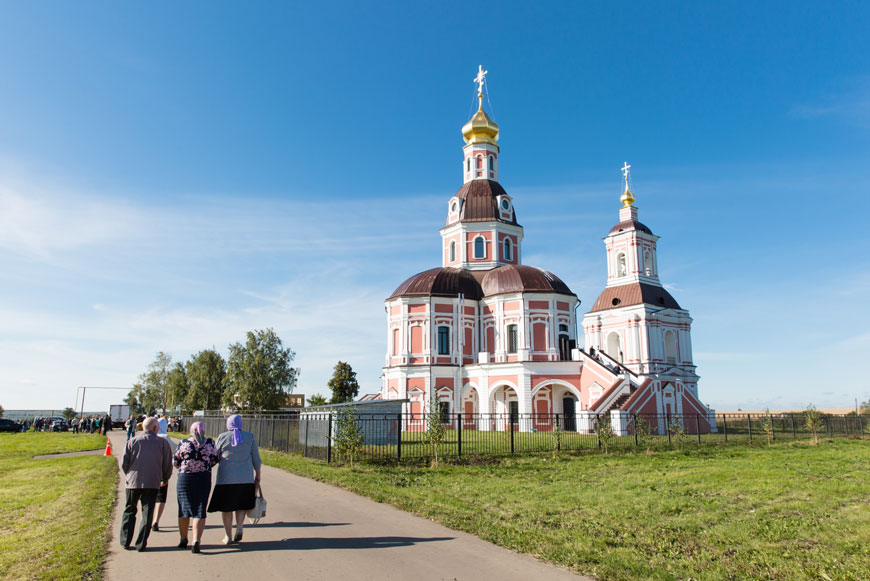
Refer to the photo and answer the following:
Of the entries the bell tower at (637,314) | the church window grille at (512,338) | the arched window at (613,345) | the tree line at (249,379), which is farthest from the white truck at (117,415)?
the arched window at (613,345)

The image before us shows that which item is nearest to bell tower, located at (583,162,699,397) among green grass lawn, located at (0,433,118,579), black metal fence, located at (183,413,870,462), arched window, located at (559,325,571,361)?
arched window, located at (559,325,571,361)

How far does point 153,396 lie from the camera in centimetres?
6956

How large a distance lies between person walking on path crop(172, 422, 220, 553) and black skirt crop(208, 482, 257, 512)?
0.48ft

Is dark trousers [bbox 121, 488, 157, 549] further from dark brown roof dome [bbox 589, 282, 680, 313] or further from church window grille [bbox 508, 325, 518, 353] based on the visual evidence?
dark brown roof dome [bbox 589, 282, 680, 313]

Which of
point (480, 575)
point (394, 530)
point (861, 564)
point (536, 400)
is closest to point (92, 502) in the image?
point (394, 530)

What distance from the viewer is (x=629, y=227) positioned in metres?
51.2

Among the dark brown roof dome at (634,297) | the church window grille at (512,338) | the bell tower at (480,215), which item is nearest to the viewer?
the church window grille at (512,338)

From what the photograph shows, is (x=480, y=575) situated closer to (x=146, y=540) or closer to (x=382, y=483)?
(x=146, y=540)

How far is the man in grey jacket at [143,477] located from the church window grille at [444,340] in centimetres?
3328

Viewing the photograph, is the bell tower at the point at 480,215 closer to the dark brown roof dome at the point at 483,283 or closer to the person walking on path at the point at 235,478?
the dark brown roof dome at the point at 483,283

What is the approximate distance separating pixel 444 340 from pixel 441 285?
3.84 metres

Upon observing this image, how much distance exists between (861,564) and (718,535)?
1732 millimetres

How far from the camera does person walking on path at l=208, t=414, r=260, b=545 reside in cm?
770

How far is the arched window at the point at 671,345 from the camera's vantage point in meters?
50.1
